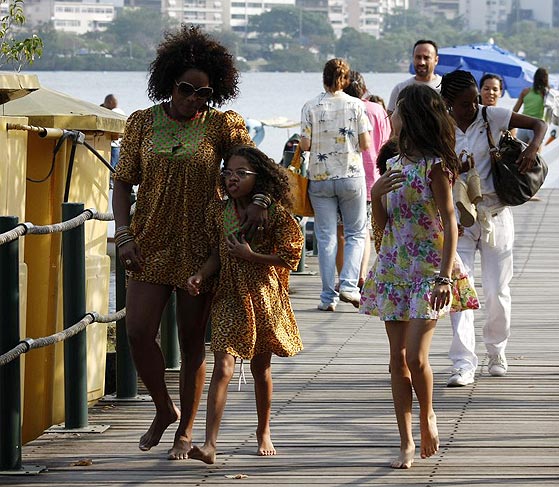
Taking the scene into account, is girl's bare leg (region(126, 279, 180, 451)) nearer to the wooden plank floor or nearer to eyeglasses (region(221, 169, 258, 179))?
A: the wooden plank floor

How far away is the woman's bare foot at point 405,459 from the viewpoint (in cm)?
614

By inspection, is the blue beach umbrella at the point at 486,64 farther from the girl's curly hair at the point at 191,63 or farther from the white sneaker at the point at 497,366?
the girl's curly hair at the point at 191,63

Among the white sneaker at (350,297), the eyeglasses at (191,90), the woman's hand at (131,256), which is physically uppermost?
the eyeglasses at (191,90)

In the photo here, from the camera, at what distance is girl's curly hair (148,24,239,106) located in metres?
6.23

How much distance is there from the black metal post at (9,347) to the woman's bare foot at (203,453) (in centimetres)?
67

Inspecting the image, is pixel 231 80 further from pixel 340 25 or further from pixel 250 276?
pixel 340 25

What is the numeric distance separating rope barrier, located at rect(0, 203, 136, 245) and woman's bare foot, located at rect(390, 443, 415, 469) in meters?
1.67

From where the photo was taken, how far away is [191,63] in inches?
245

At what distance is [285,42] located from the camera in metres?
114

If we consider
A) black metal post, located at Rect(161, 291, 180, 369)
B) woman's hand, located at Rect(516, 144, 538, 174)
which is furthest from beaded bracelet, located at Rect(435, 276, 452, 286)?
black metal post, located at Rect(161, 291, 180, 369)

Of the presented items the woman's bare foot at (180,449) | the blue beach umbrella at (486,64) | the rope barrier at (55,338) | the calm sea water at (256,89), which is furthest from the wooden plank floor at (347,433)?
the calm sea water at (256,89)

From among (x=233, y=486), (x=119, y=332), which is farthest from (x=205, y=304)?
(x=119, y=332)

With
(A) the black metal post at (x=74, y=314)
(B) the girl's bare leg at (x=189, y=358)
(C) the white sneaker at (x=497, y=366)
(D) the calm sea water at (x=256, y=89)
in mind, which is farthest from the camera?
(D) the calm sea water at (x=256, y=89)

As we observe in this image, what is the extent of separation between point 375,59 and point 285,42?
694cm
